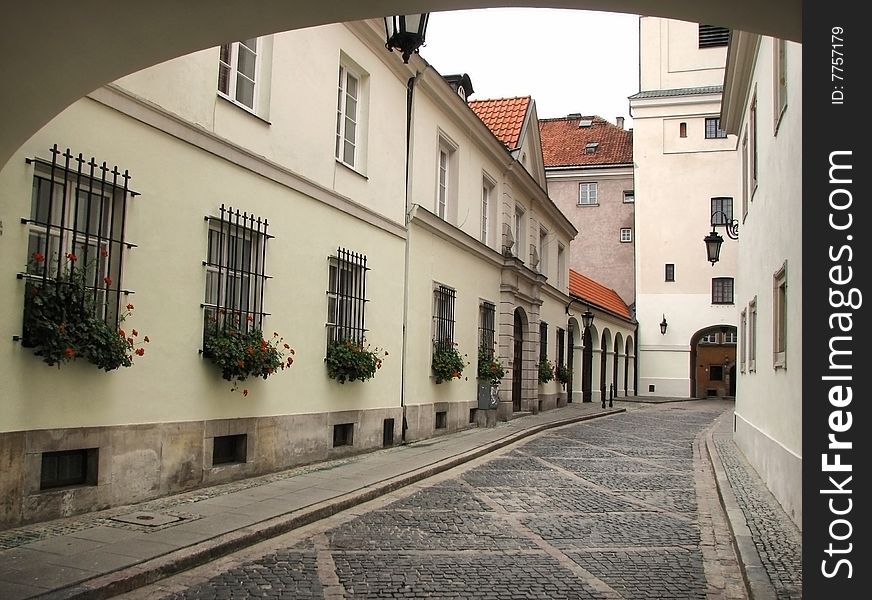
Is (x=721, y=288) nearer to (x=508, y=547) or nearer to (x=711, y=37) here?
(x=711, y=37)

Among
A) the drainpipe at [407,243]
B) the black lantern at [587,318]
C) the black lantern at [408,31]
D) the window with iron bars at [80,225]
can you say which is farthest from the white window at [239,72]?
the black lantern at [587,318]

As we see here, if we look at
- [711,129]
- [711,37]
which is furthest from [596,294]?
[711,37]

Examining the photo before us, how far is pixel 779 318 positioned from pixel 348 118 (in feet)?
24.1

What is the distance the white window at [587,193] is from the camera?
4466cm

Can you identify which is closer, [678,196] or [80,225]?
[80,225]

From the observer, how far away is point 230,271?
10.3 metres

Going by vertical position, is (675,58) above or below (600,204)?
above

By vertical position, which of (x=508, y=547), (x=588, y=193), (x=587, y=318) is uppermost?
(x=588, y=193)

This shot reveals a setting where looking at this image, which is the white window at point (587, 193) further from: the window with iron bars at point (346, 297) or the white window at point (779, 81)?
the white window at point (779, 81)

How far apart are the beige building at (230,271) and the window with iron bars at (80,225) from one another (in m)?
0.03

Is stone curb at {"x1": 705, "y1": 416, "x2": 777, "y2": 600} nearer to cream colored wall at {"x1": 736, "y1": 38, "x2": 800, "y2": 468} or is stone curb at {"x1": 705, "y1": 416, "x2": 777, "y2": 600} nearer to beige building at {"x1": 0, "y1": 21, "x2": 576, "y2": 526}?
cream colored wall at {"x1": 736, "y1": 38, "x2": 800, "y2": 468}

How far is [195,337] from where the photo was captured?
952cm
